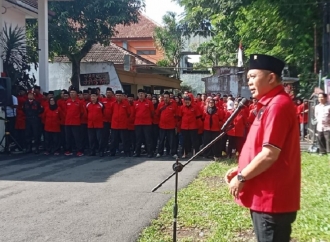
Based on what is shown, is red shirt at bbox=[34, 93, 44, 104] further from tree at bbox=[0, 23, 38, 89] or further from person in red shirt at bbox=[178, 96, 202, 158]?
person in red shirt at bbox=[178, 96, 202, 158]

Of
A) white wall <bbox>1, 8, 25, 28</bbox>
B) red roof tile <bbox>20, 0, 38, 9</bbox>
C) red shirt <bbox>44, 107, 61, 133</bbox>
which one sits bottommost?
red shirt <bbox>44, 107, 61, 133</bbox>

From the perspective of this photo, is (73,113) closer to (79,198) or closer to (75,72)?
(79,198)

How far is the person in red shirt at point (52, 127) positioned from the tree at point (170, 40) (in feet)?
108

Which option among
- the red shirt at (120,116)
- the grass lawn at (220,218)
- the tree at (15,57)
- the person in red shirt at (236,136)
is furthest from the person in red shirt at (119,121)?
the grass lawn at (220,218)

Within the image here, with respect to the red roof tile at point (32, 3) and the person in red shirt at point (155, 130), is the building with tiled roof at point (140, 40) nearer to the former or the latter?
the red roof tile at point (32, 3)

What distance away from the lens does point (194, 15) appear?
26656mm

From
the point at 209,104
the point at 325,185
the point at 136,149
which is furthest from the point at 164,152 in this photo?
the point at 325,185

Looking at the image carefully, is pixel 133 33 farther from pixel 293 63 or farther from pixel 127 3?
pixel 293 63

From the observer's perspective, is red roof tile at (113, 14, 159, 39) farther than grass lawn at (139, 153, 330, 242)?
Yes

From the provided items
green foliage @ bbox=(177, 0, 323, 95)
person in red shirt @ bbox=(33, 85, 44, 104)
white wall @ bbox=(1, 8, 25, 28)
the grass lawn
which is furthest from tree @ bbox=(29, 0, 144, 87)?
the grass lawn

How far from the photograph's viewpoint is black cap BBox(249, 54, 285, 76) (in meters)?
3.76

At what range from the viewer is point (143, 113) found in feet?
50.3

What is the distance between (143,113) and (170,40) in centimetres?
3487

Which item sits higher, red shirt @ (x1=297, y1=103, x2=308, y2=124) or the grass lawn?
red shirt @ (x1=297, y1=103, x2=308, y2=124)
